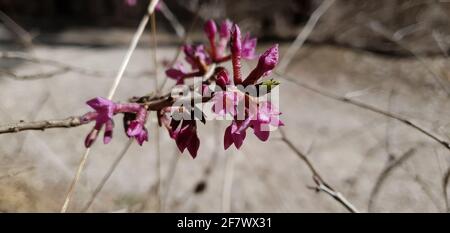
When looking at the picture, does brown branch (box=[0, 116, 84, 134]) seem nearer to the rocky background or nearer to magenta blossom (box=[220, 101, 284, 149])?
magenta blossom (box=[220, 101, 284, 149])

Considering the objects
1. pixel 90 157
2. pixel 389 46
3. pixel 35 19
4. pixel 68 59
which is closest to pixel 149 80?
pixel 68 59

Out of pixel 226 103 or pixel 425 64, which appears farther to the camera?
pixel 425 64

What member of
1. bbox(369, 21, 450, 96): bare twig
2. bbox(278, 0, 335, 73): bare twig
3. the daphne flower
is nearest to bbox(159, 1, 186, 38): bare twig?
bbox(278, 0, 335, 73): bare twig

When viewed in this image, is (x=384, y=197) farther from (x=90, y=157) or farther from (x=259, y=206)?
(x=90, y=157)

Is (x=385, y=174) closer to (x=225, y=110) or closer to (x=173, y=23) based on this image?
(x=225, y=110)

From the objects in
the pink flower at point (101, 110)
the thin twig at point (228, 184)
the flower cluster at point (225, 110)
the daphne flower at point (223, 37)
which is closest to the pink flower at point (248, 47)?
the daphne flower at point (223, 37)

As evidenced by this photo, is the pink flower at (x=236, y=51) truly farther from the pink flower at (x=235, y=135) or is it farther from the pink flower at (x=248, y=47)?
the pink flower at (x=248, y=47)

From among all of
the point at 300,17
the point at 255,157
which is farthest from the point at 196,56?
the point at 300,17
